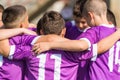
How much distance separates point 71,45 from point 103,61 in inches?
12.3

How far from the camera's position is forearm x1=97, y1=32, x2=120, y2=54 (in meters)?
4.17

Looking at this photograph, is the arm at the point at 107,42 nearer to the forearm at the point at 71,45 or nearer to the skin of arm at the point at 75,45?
the skin of arm at the point at 75,45

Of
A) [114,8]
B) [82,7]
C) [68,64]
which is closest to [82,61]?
[68,64]

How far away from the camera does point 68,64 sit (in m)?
4.24

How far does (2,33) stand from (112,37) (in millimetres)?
817

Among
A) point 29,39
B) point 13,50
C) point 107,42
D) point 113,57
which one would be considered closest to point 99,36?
point 107,42

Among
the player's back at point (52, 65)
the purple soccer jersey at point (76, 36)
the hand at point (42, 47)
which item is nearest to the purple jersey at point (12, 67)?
the player's back at point (52, 65)

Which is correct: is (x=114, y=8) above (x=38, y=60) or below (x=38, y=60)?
above

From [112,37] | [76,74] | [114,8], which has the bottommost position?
[76,74]

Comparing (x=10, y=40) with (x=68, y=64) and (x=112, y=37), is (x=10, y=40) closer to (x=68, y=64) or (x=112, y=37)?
(x=68, y=64)

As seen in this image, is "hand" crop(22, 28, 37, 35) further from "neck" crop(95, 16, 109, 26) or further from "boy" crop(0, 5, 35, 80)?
"neck" crop(95, 16, 109, 26)

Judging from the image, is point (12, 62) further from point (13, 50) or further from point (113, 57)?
point (113, 57)

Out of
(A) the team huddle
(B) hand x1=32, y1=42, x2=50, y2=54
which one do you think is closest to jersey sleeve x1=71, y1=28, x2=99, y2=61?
(A) the team huddle

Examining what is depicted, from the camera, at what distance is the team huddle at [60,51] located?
4191 millimetres
